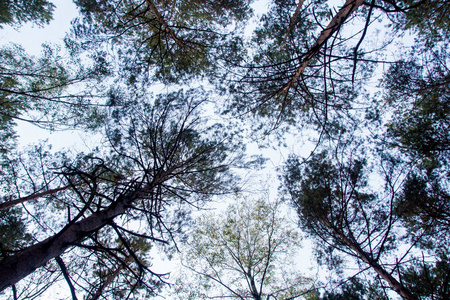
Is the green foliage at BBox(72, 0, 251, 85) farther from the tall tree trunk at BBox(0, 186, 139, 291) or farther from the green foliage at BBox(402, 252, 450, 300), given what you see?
the green foliage at BBox(402, 252, 450, 300)

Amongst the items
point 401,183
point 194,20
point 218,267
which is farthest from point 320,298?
point 194,20

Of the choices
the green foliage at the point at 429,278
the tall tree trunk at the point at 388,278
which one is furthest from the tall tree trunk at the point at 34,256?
the green foliage at the point at 429,278

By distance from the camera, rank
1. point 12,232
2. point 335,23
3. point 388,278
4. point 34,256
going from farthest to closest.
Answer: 1. point 12,232
2. point 388,278
3. point 335,23
4. point 34,256

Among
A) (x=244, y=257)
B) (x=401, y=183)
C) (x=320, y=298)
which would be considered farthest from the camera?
(x=244, y=257)

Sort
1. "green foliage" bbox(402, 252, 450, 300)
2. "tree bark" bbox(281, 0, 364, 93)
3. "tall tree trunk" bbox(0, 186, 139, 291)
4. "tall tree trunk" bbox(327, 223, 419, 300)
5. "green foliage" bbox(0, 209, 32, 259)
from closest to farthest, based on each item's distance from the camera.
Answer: "tall tree trunk" bbox(0, 186, 139, 291) → "tree bark" bbox(281, 0, 364, 93) → "tall tree trunk" bbox(327, 223, 419, 300) → "green foliage" bbox(402, 252, 450, 300) → "green foliage" bbox(0, 209, 32, 259)

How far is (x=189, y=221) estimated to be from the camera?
7023 mm

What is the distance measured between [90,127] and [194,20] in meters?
5.20

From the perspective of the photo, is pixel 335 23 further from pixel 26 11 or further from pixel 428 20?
pixel 26 11

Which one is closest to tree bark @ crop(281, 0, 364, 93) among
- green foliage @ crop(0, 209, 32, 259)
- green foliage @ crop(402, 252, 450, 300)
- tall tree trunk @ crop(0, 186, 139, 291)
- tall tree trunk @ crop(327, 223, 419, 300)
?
tall tree trunk @ crop(0, 186, 139, 291)

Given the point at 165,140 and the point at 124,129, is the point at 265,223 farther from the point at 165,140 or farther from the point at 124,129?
the point at 124,129

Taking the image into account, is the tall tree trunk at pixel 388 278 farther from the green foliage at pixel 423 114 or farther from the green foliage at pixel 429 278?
the green foliage at pixel 423 114

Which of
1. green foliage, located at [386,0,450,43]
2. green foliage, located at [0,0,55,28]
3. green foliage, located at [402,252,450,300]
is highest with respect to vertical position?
green foliage, located at [0,0,55,28]

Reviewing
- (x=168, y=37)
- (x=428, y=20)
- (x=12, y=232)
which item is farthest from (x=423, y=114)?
(x=12, y=232)

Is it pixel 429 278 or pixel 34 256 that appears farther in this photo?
pixel 429 278
